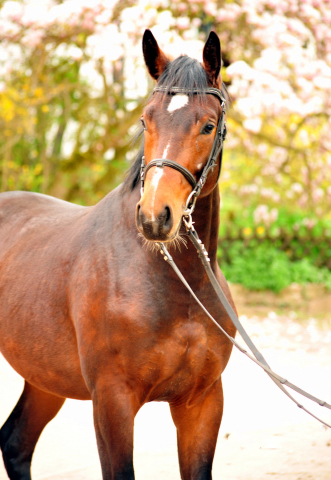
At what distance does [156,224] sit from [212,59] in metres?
0.79

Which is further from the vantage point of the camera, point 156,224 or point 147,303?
point 147,303

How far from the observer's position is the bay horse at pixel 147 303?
2.20 m

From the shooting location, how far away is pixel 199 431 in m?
2.62

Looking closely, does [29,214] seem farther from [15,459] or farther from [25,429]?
[15,459]

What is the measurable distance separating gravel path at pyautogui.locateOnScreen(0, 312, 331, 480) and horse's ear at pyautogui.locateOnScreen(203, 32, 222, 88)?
1880mm

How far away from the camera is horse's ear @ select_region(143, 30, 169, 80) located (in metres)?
2.35

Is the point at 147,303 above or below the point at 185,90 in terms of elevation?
below

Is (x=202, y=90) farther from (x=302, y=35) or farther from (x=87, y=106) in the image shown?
→ (x=87, y=106)

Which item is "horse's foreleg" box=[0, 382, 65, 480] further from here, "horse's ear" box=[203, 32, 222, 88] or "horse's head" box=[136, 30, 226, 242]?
"horse's ear" box=[203, 32, 222, 88]

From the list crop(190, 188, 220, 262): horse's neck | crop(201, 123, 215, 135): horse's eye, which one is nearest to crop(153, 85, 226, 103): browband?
crop(201, 123, 215, 135): horse's eye

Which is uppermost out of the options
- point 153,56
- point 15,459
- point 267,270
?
point 153,56

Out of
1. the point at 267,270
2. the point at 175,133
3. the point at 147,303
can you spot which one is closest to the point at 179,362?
the point at 147,303

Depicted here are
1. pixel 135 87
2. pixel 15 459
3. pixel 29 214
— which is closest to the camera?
pixel 15 459

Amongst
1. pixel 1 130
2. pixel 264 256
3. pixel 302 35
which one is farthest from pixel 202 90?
pixel 264 256
